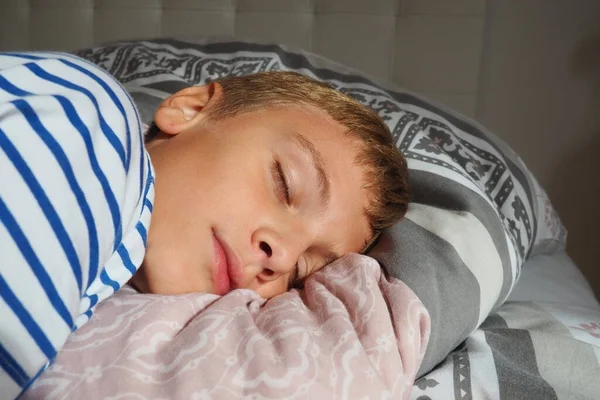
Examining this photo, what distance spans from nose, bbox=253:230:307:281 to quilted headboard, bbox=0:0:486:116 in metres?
A: 1.26

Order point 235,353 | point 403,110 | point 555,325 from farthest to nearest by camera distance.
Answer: point 403,110 < point 555,325 < point 235,353

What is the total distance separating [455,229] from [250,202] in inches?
12.0

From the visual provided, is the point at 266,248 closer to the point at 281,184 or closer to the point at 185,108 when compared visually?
the point at 281,184

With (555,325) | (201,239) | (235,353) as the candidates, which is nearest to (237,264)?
(201,239)

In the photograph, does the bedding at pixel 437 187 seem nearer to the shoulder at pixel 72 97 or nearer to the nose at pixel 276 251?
the nose at pixel 276 251

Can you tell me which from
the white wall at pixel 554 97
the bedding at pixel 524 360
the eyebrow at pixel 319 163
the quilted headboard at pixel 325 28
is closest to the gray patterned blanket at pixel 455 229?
the bedding at pixel 524 360

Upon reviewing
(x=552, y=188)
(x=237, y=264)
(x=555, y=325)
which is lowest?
Result: (x=552, y=188)

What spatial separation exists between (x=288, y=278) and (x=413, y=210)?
0.22m

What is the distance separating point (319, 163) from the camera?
2.63 feet

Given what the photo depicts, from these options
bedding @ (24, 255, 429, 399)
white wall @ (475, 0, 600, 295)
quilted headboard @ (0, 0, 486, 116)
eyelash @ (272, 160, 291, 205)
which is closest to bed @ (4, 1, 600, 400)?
bedding @ (24, 255, 429, 399)

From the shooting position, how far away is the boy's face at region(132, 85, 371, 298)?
72cm

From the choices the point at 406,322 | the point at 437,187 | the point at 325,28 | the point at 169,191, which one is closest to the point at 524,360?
the point at 406,322

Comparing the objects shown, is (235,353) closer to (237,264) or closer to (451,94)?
(237,264)

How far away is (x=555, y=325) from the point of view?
2.72ft
